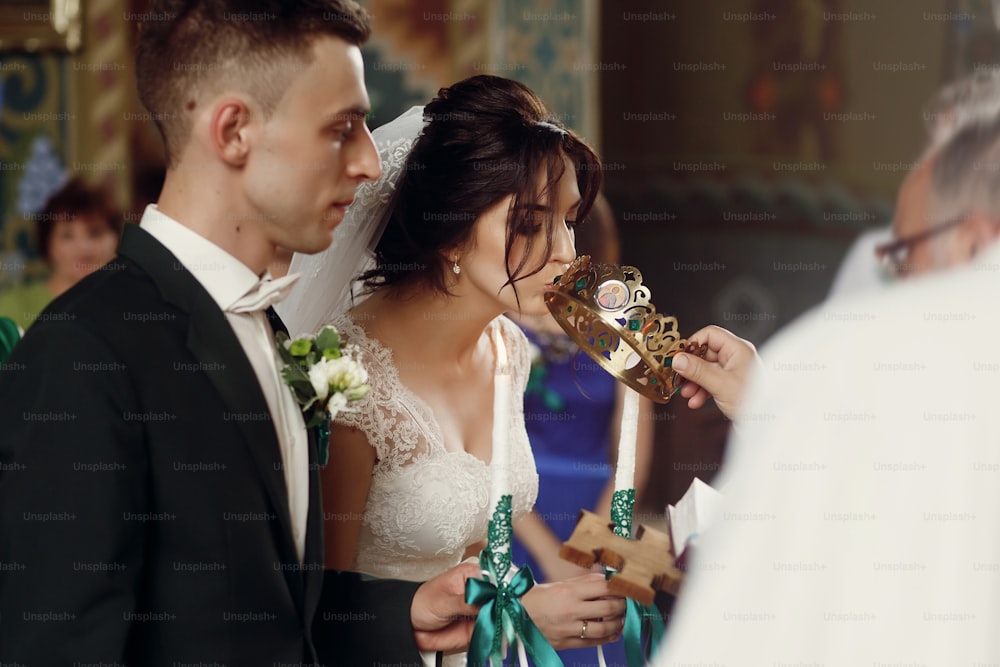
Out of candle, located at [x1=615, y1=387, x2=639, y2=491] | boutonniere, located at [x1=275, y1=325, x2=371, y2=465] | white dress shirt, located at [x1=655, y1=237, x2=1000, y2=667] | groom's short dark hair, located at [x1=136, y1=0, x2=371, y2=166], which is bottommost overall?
candle, located at [x1=615, y1=387, x2=639, y2=491]

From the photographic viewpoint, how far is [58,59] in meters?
5.08

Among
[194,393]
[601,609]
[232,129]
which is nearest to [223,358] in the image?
[194,393]

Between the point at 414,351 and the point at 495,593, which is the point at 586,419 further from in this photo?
the point at 495,593

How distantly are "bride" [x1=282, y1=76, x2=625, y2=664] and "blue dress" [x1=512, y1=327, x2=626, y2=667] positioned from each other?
1.40 m

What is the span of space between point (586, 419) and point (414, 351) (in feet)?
5.40

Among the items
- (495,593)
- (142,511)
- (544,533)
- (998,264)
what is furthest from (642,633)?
(544,533)

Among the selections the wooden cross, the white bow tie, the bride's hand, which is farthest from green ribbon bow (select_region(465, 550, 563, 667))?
the white bow tie

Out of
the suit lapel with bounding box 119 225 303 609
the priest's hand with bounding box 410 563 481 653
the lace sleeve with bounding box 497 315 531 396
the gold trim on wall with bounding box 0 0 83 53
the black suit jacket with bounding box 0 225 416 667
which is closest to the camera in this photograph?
the black suit jacket with bounding box 0 225 416 667

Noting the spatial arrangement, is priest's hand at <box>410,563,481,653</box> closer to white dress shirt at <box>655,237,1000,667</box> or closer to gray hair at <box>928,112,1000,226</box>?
white dress shirt at <box>655,237,1000,667</box>

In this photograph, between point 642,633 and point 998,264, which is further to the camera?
point 642,633

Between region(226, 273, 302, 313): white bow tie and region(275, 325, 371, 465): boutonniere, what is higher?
region(226, 273, 302, 313): white bow tie

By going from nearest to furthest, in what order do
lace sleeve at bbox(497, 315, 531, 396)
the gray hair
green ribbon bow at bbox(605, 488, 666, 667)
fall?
the gray hair, green ribbon bow at bbox(605, 488, 666, 667), lace sleeve at bbox(497, 315, 531, 396)

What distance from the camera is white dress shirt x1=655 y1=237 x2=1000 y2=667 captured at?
0.95 metres

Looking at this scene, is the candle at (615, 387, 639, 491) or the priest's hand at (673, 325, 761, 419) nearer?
the candle at (615, 387, 639, 491)
